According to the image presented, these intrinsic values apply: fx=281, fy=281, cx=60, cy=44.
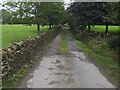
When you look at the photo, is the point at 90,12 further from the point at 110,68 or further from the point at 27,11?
the point at 110,68

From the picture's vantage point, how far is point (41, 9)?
36.2 metres

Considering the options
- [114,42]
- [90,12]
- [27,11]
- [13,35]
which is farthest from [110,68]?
[13,35]

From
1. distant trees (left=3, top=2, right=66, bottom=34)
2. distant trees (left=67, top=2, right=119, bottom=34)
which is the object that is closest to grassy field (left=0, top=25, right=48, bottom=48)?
distant trees (left=3, top=2, right=66, bottom=34)

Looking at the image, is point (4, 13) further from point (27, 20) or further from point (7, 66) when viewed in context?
point (7, 66)

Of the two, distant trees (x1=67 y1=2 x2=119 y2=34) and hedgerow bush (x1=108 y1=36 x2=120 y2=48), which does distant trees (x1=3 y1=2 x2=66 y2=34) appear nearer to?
distant trees (x1=67 y1=2 x2=119 y2=34)

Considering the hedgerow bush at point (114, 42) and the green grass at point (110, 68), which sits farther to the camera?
the hedgerow bush at point (114, 42)

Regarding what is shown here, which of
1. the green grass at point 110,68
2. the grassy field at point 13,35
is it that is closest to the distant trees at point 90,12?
the grassy field at point 13,35

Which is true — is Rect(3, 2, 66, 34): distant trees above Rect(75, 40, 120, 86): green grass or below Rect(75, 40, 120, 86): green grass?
above

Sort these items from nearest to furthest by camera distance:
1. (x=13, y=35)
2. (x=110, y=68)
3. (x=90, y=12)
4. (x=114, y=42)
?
(x=110, y=68) → (x=114, y=42) → (x=13, y=35) → (x=90, y=12)

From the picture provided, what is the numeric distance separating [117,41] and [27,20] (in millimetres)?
21328

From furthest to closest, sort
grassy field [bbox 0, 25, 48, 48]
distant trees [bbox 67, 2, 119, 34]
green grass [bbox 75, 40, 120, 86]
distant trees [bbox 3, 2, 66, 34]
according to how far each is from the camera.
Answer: distant trees [bbox 67, 2, 119, 34] < distant trees [bbox 3, 2, 66, 34] < grassy field [bbox 0, 25, 48, 48] < green grass [bbox 75, 40, 120, 86]

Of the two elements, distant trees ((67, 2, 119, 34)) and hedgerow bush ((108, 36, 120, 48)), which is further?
distant trees ((67, 2, 119, 34))

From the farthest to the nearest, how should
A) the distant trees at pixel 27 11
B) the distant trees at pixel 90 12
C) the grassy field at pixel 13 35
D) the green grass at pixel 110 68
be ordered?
1. the distant trees at pixel 90 12
2. the distant trees at pixel 27 11
3. the grassy field at pixel 13 35
4. the green grass at pixel 110 68

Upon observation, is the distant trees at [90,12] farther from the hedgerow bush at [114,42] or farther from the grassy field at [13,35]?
the hedgerow bush at [114,42]
